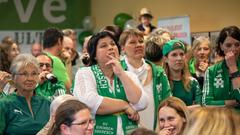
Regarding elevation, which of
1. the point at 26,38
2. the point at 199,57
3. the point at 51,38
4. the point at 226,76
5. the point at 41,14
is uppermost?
the point at 41,14

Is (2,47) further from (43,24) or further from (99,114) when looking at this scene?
(43,24)

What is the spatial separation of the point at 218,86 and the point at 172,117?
94 cm

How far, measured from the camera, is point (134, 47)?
12.6 feet

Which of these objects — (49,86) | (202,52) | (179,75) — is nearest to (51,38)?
(49,86)

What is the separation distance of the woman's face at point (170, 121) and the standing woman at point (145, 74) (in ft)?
1.97

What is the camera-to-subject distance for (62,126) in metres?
2.61

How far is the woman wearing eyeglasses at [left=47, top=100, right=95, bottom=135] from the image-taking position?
2.60 meters

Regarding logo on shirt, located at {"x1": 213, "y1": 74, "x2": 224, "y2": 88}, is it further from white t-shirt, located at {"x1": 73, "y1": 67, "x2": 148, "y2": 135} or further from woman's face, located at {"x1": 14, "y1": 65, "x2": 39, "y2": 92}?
woman's face, located at {"x1": 14, "y1": 65, "x2": 39, "y2": 92}

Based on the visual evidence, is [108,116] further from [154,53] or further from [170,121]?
[154,53]

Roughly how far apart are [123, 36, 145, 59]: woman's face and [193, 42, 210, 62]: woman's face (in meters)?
1.60

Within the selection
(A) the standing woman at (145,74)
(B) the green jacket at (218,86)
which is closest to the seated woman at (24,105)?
(A) the standing woman at (145,74)

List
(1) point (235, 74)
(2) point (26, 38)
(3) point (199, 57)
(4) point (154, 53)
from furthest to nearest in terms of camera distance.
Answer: (2) point (26, 38)
(3) point (199, 57)
(4) point (154, 53)
(1) point (235, 74)

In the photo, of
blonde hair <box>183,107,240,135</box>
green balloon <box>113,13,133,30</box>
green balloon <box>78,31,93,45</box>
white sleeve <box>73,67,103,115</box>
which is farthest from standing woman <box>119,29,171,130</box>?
green balloon <box>78,31,93,45</box>

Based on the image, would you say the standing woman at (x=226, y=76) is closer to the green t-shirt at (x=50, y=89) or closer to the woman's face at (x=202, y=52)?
the green t-shirt at (x=50, y=89)
